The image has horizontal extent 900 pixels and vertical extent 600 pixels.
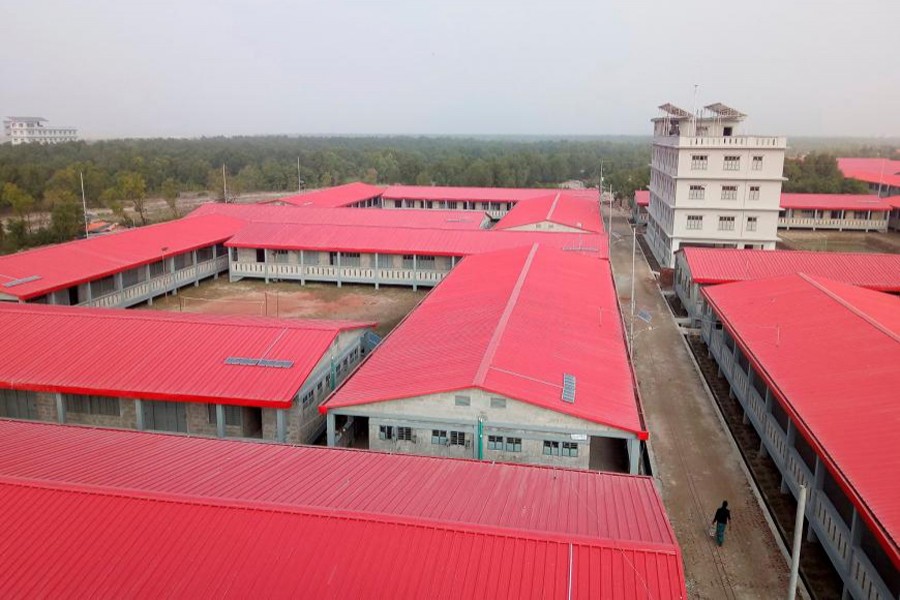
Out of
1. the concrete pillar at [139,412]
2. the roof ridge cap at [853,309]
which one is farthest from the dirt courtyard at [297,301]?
the roof ridge cap at [853,309]

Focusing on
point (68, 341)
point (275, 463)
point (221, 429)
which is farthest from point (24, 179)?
point (275, 463)

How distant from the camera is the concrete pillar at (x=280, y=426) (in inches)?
726

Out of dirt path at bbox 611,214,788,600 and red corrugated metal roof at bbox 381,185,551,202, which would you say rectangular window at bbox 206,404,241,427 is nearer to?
dirt path at bbox 611,214,788,600

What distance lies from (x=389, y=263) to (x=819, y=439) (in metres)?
27.8

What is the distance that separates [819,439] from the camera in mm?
14914

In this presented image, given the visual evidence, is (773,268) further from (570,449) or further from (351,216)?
(351,216)

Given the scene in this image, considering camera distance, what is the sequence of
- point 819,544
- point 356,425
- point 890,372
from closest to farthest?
point 819,544 < point 890,372 < point 356,425

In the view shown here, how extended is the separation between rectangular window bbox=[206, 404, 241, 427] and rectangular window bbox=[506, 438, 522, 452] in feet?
23.8

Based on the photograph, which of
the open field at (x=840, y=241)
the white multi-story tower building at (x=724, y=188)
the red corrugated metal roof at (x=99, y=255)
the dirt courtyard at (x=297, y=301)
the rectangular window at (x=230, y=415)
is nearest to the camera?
the rectangular window at (x=230, y=415)

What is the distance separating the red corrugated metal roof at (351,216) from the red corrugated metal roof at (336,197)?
526 centimetres

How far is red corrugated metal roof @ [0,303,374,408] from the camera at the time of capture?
18.8m

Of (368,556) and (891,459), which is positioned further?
(891,459)

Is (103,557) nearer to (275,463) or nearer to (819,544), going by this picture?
(275,463)

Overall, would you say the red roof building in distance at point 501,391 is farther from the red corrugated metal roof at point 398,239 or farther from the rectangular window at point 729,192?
the rectangular window at point 729,192
